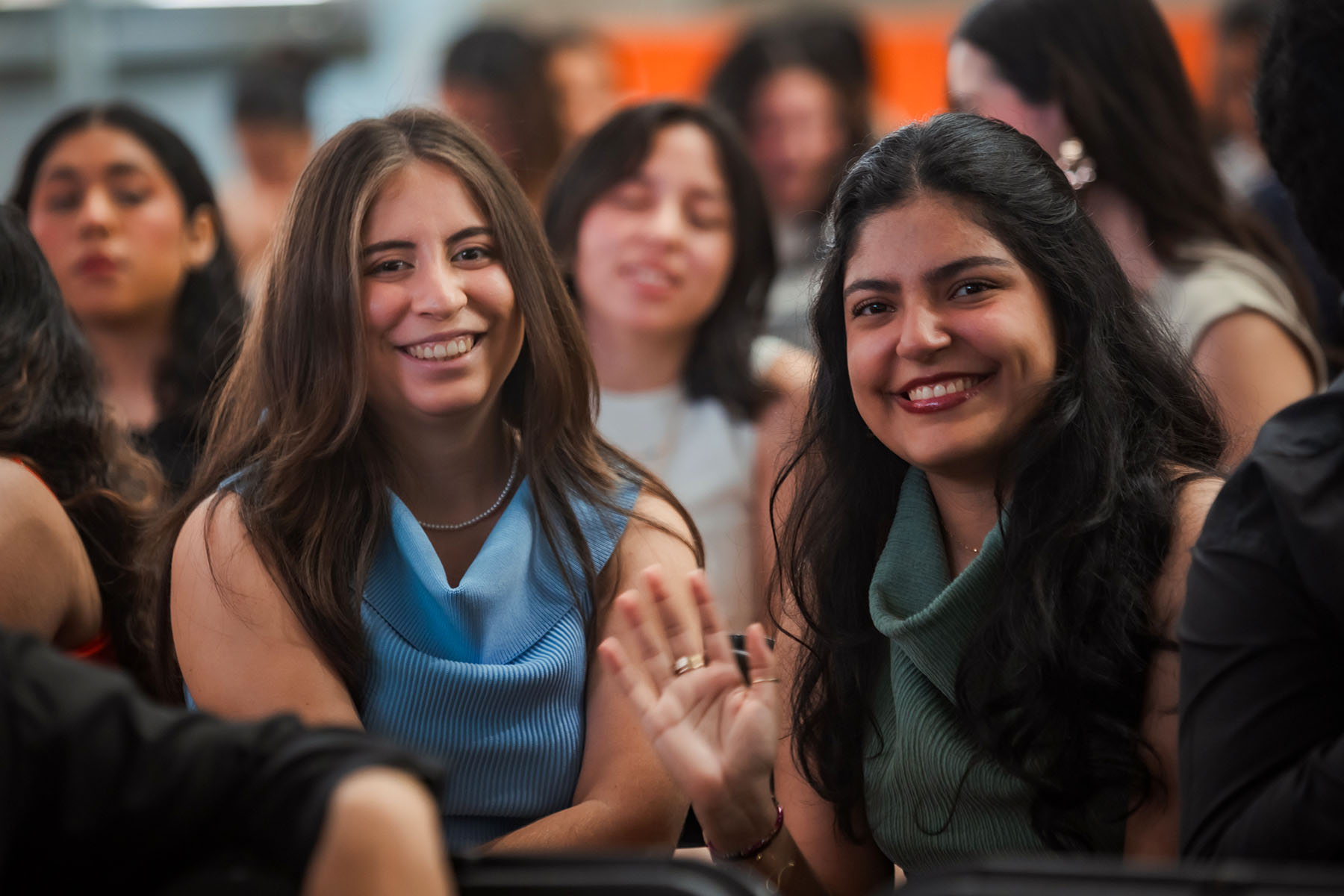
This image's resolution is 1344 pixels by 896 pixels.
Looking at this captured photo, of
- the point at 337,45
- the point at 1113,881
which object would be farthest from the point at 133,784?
the point at 337,45

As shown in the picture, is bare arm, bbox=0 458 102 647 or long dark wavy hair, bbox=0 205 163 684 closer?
bare arm, bbox=0 458 102 647

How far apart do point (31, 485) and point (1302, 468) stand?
1638mm

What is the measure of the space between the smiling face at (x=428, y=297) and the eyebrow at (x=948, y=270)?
1.93 feet

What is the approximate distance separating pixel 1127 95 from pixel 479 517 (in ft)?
4.81

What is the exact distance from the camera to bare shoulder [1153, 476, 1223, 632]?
1.58 metres

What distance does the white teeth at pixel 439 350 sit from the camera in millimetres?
2008

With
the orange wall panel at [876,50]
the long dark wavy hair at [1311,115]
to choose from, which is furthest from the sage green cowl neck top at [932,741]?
the orange wall panel at [876,50]

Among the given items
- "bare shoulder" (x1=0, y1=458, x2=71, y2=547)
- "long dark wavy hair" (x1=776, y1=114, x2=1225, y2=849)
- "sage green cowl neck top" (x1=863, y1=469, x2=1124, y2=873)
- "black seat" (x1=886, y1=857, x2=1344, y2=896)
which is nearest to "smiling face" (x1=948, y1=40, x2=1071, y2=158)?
"long dark wavy hair" (x1=776, y1=114, x2=1225, y2=849)

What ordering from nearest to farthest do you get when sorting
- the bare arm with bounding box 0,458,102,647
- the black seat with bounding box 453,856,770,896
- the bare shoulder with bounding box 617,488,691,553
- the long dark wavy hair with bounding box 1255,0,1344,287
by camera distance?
the black seat with bounding box 453,856,770,896
the long dark wavy hair with bounding box 1255,0,1344,287
the bare arm with bounding box 0,458,102,647
the bare shoulder with bounding box 617,488,691,553

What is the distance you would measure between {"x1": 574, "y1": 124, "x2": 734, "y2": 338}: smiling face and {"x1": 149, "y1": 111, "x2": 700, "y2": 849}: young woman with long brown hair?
91cm

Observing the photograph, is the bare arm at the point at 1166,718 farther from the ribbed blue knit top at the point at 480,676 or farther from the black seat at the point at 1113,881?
the ribbed blue knit top at the point at 480,676

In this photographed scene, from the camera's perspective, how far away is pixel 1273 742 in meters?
1.27

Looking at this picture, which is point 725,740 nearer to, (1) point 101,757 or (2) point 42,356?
(1) point 101,757

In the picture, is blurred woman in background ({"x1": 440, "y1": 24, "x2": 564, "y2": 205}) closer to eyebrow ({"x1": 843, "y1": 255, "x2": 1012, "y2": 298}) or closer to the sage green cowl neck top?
eyebrow ({"x1": 843, "y1": 255, "x2": 1012, "y2": 298})
